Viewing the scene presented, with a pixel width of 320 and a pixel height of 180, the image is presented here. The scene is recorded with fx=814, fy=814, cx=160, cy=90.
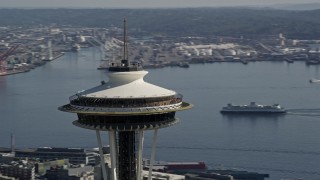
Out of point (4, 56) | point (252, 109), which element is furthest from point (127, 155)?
point (4, 56)

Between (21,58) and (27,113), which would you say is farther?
(21,58)

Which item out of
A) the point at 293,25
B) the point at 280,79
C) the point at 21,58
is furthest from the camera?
the point at 293,25

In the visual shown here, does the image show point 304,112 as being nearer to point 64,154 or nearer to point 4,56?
point 64,154

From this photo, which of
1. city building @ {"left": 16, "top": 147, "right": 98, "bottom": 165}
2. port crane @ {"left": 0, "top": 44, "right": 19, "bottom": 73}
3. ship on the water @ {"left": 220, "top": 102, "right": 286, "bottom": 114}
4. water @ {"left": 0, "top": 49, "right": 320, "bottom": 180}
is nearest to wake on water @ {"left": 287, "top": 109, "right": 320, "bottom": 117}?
water @ {"left": 0, "top": 49, "right": 320, "bottom": 180}

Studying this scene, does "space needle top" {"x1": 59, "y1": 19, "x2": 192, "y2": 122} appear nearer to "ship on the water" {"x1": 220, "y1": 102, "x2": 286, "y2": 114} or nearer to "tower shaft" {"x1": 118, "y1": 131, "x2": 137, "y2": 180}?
"tower shaft" {"x1": 118, "y1": 131, "x2": 137, "y2": 180}

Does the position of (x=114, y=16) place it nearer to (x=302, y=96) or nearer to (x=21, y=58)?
(x=21, y=58)

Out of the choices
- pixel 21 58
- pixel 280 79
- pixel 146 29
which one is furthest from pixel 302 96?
pixel 146 29
